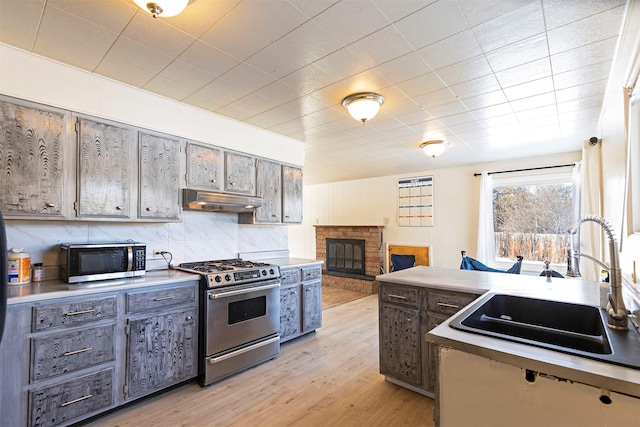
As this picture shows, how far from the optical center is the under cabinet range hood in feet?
9.62

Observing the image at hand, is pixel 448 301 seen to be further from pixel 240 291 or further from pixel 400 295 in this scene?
pixel 240 291

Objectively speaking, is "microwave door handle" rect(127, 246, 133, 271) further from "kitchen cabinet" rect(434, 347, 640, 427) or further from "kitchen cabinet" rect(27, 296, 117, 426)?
"kitchen cabinet" rect(434, 347, 640, 427)

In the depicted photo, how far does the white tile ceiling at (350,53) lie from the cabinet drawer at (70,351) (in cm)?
195

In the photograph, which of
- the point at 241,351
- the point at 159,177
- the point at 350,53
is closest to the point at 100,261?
the point at 159,177

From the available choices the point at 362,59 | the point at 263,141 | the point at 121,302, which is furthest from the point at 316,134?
the point at 121,302

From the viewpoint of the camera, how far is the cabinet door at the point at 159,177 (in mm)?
2717

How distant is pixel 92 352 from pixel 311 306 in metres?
2.19

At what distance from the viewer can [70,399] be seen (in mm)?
1991

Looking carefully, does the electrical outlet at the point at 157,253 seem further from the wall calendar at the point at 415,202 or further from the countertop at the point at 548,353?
the wall calendar at the point at 415,202

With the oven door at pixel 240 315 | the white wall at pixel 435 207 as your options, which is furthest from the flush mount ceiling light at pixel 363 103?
the white wall at pixel 435 207

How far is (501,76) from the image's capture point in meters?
2.42

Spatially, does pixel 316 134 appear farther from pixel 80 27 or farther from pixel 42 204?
pixel 42 204

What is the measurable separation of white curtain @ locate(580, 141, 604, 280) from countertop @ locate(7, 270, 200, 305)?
4.42 metres

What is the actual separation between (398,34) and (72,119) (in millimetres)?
2468
